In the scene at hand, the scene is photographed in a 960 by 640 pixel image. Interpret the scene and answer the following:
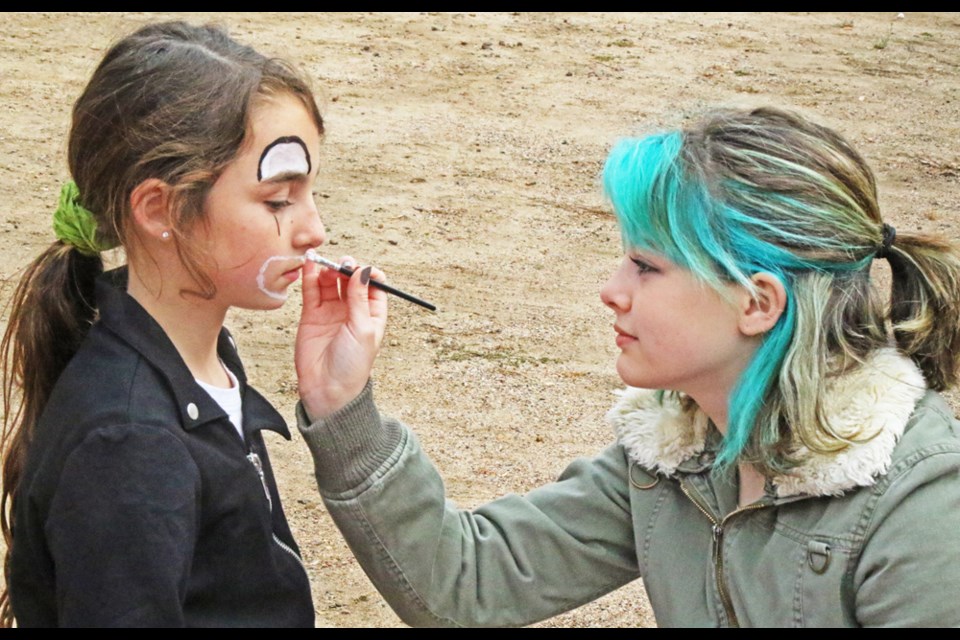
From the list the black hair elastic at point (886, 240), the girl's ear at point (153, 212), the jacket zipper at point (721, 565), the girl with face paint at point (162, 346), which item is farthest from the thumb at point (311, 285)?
the black hair elastic at point (886, 240)

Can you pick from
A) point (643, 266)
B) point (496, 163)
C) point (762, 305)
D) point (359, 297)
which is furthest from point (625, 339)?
point (496, 163)

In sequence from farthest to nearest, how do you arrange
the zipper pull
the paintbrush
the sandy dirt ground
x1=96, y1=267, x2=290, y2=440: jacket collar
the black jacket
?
the sandy dirt ground < the paintbrush < the zipper pull < x1=96, y1=267, x2=290, y2=440: jacket collar < the black jacket

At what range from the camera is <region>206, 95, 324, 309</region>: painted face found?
2033 millimetres

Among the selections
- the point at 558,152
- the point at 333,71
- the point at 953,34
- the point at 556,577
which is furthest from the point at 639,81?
the point at 556,577

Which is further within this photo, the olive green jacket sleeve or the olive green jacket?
the olive green jacket sleeve

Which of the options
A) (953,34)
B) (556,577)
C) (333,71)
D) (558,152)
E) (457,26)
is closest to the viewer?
(556,577)

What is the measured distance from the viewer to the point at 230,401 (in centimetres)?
212

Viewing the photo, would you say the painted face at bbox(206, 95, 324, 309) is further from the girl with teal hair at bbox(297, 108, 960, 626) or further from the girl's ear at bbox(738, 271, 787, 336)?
the girl's ear at bbox(738, 271, 787, 336)

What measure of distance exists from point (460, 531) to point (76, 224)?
2.70ft

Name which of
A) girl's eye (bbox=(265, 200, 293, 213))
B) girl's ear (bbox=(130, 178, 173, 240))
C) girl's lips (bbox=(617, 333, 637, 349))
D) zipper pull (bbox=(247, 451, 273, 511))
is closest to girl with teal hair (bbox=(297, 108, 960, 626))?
girl's lips (bbox=(617, 333, 637, 349))

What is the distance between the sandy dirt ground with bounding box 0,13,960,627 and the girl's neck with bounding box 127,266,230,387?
2.71 feet

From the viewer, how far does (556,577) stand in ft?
7.77
